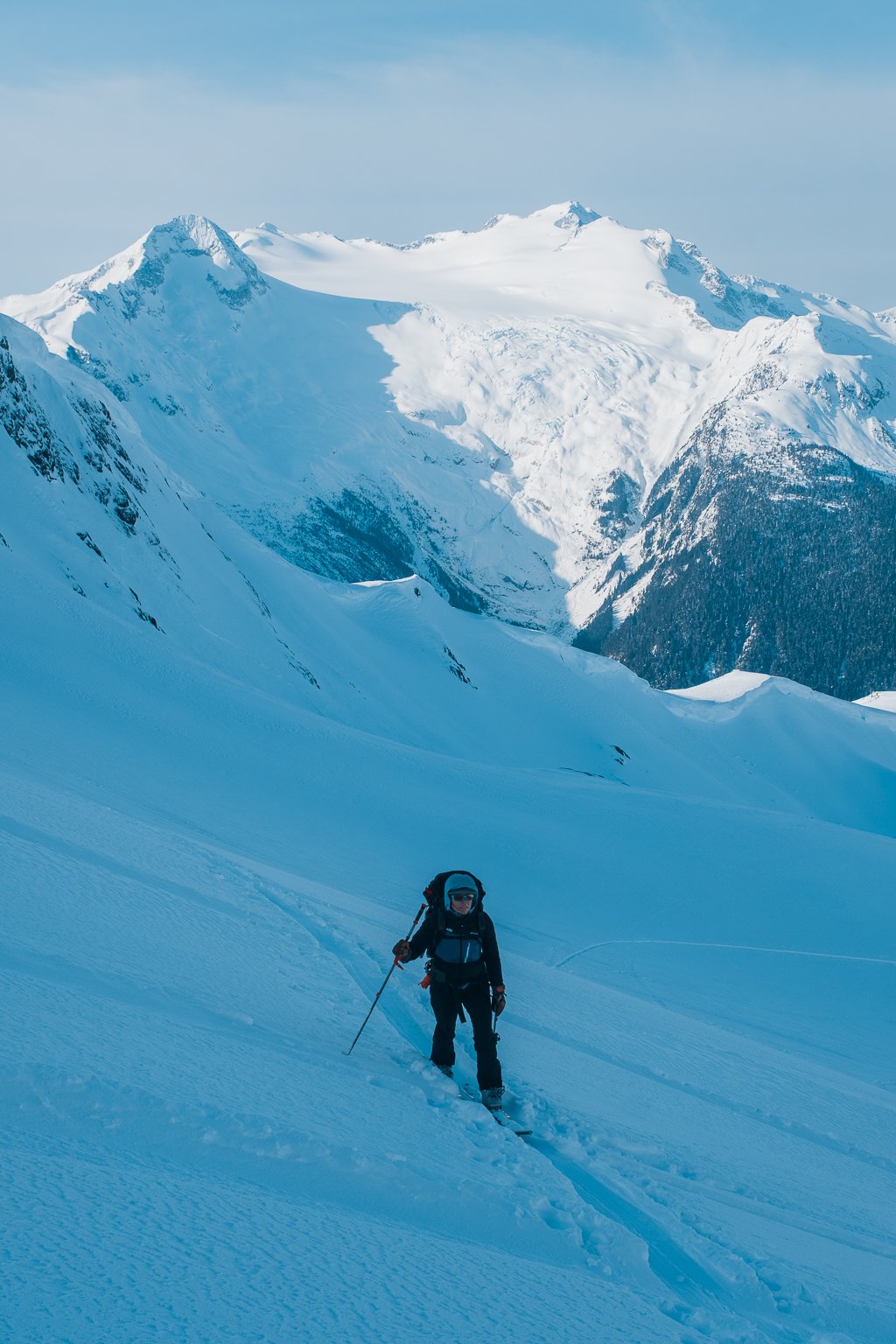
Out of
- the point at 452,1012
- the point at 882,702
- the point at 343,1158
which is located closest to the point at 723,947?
the point at 452,1012

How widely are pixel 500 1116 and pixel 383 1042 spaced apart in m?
1.23

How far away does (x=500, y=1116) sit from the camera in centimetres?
720

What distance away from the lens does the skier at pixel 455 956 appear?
26.0ft

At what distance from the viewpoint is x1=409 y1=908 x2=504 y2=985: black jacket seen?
26.1 feet

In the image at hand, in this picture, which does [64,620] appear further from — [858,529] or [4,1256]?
[858,529]

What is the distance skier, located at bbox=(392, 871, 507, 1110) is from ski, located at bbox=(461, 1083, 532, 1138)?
1.05 ft


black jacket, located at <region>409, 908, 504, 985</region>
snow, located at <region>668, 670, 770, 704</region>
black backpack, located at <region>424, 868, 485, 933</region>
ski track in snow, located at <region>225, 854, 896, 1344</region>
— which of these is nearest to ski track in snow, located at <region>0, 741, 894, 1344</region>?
ski track in snow, located at <region>225, 854, 896, 1344</region>

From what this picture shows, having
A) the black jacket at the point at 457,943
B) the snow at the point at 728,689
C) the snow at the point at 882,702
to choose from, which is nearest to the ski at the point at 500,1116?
the black jacket at the point at 457,943

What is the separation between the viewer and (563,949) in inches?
638

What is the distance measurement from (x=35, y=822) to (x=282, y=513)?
190 m

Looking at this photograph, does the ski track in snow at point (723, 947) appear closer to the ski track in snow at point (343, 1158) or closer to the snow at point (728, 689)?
the ski track in snow at point (343, 1158)

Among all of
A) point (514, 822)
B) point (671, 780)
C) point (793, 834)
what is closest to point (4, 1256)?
point (514, 822)

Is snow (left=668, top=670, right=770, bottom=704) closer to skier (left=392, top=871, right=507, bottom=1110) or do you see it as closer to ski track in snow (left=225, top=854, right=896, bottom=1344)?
skier (left=392, top=871, right=507, bottom=1110)

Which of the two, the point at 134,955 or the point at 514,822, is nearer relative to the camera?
the point at 134,955
